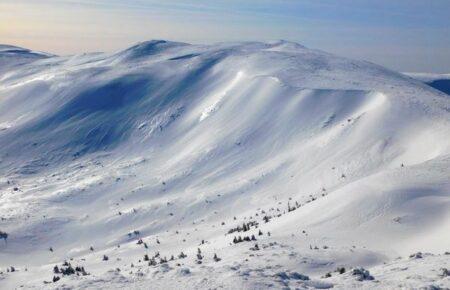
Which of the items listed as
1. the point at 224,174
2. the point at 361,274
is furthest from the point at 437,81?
the point at 361,274

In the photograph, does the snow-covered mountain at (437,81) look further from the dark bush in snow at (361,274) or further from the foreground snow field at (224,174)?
the dark bush in snow at (361,274)

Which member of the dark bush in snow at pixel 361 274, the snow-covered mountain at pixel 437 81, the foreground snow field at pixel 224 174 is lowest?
the dark bush in snow at pixel 361 274

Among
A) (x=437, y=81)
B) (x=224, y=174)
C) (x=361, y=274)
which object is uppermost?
(x=437, y=81)

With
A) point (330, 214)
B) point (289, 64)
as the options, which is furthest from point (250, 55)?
point (330, 214)

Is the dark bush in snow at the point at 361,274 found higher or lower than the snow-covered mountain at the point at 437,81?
lower

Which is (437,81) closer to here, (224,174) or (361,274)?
(224,174)

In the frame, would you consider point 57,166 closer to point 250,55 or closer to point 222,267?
point 250,55

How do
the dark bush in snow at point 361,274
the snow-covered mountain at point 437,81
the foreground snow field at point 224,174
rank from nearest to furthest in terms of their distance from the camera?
1. the dark bush in snow at point 361,274
2. the foreground snow field at point 224,174
3. the snow-covered mountain at point 437,81

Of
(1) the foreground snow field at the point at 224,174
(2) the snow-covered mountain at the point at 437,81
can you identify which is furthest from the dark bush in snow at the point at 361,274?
(2) the snow-covered mountain at the point at 437,81
